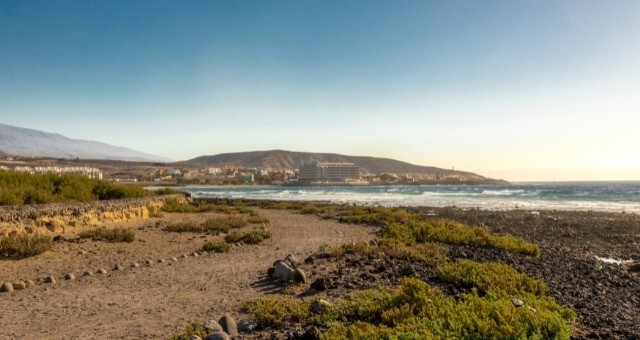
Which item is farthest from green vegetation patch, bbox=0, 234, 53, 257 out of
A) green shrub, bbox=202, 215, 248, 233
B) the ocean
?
the ocean

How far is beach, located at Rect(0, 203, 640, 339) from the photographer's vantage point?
6380 millimetres

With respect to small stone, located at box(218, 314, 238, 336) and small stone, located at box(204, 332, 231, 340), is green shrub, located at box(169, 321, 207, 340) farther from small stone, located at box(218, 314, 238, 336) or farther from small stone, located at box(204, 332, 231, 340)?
small stone, located at box(218, 314, 238, 336)

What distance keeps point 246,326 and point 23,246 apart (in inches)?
357

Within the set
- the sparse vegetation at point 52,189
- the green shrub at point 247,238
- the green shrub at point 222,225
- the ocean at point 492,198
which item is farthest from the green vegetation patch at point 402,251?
the ocean at point 492,198

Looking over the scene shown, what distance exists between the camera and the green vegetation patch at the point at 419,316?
16.5 ft

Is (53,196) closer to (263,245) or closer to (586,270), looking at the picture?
(263,245)

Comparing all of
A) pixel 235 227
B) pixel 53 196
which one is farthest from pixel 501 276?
pixel 53 196

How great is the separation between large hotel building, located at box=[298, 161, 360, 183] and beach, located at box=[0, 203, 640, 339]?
157911mm

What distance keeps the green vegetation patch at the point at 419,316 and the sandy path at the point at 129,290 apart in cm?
116

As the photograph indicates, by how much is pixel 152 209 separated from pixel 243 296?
18942 millimetres

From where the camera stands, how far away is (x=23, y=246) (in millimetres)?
11633

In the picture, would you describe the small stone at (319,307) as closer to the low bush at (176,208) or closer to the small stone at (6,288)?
the small stone at (6,288)

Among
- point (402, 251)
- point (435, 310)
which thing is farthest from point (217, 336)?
point (402, 251)

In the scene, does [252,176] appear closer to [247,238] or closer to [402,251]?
[247,238]
